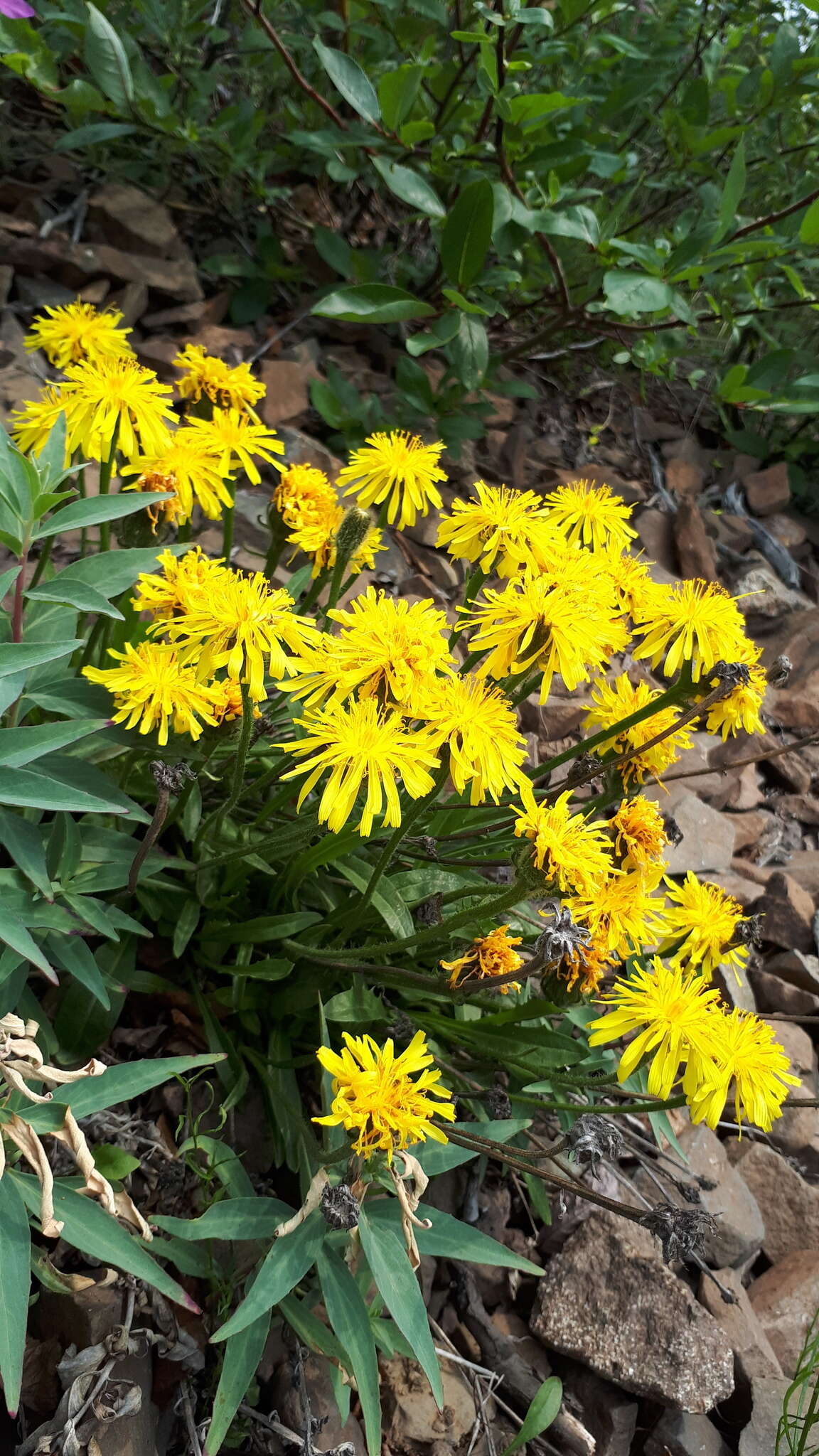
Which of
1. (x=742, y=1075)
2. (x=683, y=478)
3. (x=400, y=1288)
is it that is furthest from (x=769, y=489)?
(x=400, y=1288)

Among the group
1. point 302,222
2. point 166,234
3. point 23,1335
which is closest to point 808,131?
point 302,222

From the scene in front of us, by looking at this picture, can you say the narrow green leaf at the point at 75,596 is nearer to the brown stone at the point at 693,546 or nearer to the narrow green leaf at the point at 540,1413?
the narrow green leaf at the point at 540,1413

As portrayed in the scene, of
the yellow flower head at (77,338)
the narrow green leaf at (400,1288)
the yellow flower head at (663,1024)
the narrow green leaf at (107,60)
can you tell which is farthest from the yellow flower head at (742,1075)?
the narrow green leaf at (107,60)

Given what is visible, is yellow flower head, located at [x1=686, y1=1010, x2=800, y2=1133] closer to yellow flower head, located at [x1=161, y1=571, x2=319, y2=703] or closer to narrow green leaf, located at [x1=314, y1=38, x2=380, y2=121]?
yellow flower head, located at [x1=161, y1=571, x2=319, y2=703]

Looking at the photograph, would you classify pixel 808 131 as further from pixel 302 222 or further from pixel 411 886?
pixel 411 886

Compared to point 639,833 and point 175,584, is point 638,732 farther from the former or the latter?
point 175,584

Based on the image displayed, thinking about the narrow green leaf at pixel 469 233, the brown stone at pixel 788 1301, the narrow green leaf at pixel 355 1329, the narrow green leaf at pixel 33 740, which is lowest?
the brown stone at pixel 788 1301

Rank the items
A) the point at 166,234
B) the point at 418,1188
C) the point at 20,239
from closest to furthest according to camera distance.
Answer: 1. the point at 418,1188
2. the point at 20,239
3. the point at 166,234
